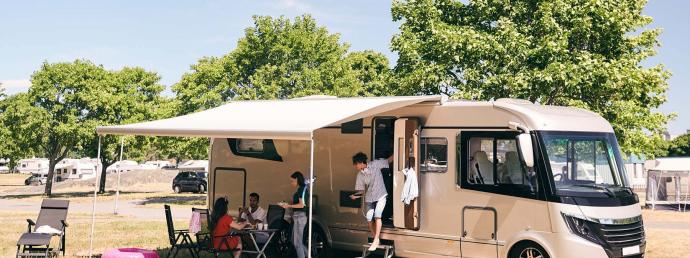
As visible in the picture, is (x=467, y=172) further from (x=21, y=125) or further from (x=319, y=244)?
(x=21, y=125)

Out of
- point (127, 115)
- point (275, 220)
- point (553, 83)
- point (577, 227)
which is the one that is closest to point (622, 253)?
point (577, 227)

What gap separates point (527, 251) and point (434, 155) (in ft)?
6.35

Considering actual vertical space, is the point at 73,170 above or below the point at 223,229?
below

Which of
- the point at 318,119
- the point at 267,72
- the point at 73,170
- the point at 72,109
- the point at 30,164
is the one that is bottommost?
the point at 30,164

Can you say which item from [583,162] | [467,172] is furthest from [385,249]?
[583,162]

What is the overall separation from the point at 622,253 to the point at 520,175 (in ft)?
5.26

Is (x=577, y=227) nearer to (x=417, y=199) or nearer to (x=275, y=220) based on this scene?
(x=417, y=199)

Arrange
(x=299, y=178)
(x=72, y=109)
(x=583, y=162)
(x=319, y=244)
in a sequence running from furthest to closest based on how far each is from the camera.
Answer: (x=72, y=109) → (x=319, y=244) → (x=299, y=178) → (x=583, y=162)

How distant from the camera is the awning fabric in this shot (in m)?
8.58

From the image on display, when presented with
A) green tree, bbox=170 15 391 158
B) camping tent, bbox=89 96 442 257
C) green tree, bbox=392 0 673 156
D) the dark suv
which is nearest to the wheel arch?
camping tent, bbox=89 96 442 257

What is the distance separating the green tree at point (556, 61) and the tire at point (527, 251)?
33.6 feet

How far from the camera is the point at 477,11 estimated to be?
2245cm

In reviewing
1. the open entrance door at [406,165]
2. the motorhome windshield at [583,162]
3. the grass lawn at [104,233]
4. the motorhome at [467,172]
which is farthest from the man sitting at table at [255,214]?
the motorhome windshield at [583,162]

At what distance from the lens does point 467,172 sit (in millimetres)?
9406
